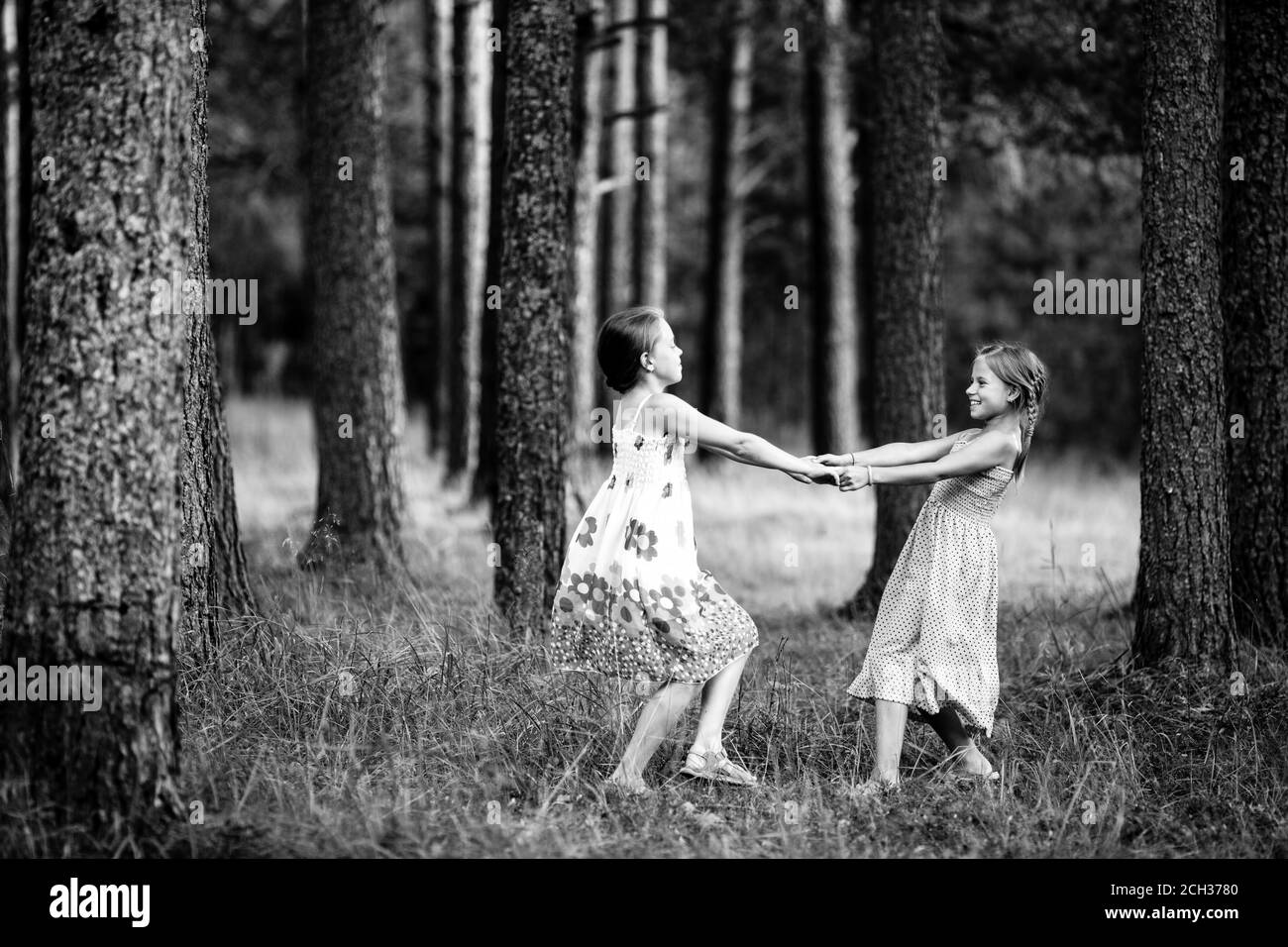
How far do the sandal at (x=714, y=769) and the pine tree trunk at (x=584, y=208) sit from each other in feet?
18.4

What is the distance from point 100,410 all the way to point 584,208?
7.58 m

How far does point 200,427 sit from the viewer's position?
5.65 meters

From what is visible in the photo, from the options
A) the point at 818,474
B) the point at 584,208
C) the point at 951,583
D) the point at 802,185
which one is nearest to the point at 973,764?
the point at 951,583

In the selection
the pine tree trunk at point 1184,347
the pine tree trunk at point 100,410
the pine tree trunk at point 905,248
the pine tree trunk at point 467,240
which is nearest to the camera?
the pine tree trunk at point 100,410

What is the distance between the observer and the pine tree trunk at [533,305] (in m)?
6.66

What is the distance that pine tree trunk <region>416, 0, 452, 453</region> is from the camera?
1535 cm

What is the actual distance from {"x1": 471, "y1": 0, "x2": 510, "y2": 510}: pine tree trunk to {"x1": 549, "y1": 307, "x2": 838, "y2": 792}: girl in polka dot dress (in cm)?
300

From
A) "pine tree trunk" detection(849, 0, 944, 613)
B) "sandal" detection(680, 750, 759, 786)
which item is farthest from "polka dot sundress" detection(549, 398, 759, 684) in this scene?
"pine tree trunk" detection(849, 0, 944, 613)

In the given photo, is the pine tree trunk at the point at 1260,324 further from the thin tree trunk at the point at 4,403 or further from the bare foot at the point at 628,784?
the thin tree trunk at the point at 4,403

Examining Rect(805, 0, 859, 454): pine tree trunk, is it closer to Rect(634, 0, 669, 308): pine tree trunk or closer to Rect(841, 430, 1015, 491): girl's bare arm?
Rect(634, 0, 669, 308): pine tree trunk

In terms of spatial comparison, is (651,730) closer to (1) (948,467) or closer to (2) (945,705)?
(2) (945,705)

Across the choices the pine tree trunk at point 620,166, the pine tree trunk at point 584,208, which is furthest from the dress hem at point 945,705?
the pine tree trunk at point 620,166

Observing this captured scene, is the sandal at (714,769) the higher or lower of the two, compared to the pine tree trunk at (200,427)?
lower

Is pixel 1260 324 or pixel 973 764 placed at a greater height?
pixel 1260 324
